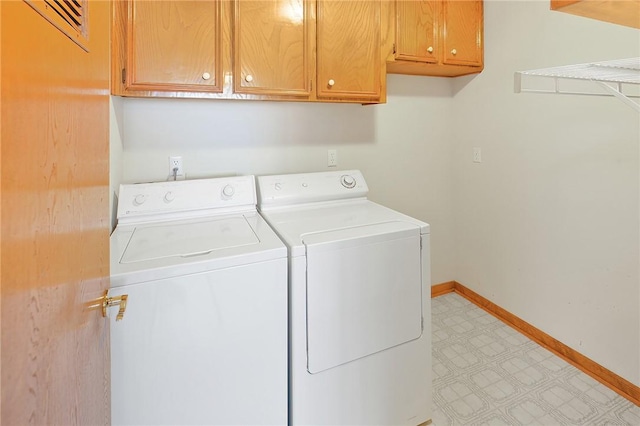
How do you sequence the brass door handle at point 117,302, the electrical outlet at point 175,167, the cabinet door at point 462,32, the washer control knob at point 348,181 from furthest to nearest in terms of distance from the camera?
the cabinet door at point 462,32, the washer control knob at point 348,181, the electrical outlet at point 175,167, the brass door handle at point 117,302

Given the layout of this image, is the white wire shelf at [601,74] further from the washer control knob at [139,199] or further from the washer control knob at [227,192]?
the washer control knob at [139,199]

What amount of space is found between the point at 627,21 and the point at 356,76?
1352mm

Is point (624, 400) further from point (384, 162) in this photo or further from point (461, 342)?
point (384, 162)

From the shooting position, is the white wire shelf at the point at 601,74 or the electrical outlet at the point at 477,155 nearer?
the white wire shelf at the point at 601,74

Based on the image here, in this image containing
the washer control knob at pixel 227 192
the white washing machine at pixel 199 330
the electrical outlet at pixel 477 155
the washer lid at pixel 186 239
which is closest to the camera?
the white washing machine at pixel 199 330

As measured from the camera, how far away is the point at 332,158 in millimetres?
2359

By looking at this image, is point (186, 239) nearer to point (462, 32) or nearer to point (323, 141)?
point (323, 141)

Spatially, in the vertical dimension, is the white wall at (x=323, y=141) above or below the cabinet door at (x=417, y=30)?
below

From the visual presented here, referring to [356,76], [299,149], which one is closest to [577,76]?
[356,76]

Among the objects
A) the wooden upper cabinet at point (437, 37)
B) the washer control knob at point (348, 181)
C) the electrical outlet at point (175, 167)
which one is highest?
the wooden upper cabinet at point (437, 37)

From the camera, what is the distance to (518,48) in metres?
2.18

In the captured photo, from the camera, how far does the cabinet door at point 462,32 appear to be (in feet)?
7.59

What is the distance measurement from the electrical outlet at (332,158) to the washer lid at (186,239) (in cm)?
87

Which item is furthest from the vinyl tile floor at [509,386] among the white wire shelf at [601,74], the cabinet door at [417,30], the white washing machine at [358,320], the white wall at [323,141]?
the cabinet door at [417,30]
